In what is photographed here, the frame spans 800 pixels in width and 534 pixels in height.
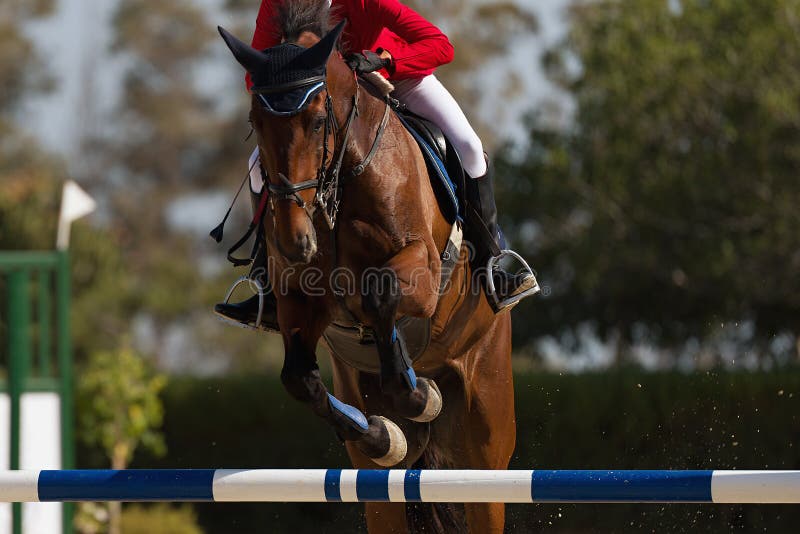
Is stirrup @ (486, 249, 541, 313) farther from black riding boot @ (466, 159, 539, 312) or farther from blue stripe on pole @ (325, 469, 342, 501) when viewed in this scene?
blue stripe on pole @ (325, 469, 342, 501)

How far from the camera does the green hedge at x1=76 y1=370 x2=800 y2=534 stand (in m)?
6.02

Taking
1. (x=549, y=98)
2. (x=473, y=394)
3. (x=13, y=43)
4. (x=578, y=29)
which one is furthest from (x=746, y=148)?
(x=13, y=43)

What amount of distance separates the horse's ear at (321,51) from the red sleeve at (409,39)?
0.54 meters

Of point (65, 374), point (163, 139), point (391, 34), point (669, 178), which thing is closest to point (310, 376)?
point (391, 34)

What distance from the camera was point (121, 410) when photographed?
11688 millimetres

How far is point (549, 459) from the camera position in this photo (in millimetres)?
6176

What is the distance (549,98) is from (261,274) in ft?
86.3

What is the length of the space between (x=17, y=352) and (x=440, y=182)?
14.4 feet

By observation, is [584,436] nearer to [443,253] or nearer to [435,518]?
[435,518]

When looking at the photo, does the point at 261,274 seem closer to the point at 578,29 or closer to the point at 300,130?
the point at 300,130

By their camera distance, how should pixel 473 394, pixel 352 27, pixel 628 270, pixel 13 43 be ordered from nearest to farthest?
pixel 352 27, pixel 473 394, pixel 628 270, pixel 13 43

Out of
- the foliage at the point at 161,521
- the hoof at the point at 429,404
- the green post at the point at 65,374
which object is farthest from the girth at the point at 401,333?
the foliage at the point at 161,521

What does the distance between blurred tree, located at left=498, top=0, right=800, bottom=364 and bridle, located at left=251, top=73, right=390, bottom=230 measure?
1427cm

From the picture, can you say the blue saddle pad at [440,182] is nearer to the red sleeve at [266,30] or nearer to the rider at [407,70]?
the rider at [407,70]
